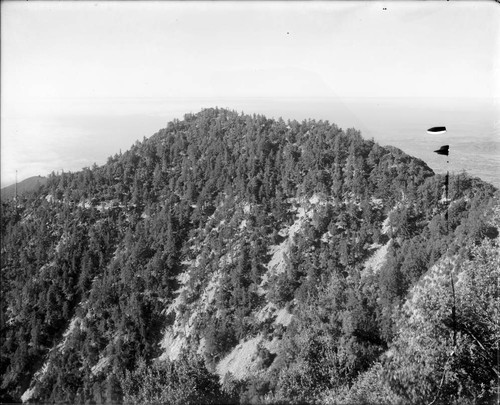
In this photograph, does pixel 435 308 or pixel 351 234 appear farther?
pixel 351 234

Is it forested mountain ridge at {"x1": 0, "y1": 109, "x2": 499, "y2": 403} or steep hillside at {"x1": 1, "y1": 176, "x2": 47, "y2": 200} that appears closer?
forested mountain ridge at {"x1": 0, "y1": 109, "x2": 499, "y2": 403}

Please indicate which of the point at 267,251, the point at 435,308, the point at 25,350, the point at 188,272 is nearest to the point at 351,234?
the point at 267,251

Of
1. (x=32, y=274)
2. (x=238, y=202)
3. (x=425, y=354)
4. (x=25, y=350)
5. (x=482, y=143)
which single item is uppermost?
(x=482, y=143)

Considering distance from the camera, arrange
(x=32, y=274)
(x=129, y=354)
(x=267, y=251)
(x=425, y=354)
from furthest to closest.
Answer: (x=32, y=274) < (x=267, y=251) < (x=129, y=354) < (x=425, y=354)

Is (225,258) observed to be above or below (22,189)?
below

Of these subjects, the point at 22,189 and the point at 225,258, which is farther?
the point at 22,189

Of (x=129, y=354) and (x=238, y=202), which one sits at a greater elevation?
(x=238, y=202)

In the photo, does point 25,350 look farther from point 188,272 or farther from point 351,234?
point 351,234

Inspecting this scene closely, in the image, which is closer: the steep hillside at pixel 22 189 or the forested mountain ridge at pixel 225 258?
the forested mountain ridge at pixel 225 258
